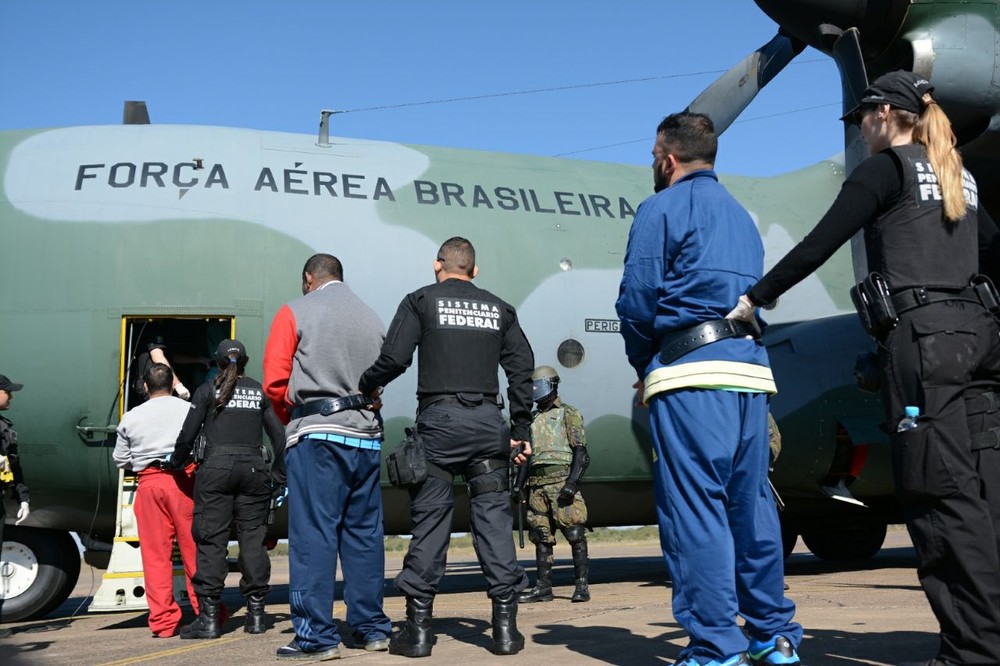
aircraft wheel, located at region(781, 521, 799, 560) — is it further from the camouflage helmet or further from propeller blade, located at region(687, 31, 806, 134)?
propeller blade, located at region(687, 31, 806, 134)

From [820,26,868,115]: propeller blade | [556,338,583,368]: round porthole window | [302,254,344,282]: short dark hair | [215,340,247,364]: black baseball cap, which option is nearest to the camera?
[302,254,344,282]: short dark hair

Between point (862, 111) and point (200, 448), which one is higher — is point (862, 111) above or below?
above

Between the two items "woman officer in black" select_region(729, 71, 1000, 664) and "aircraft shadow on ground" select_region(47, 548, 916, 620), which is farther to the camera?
"aircraft shadow on ground" select_region(47, 548, 916, 620)

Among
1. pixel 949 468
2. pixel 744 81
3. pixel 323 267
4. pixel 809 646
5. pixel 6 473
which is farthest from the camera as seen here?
pixel 744 81

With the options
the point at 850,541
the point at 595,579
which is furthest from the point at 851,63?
the point at 850,541

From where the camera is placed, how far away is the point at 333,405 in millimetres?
5680

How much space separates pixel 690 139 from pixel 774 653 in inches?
84.4

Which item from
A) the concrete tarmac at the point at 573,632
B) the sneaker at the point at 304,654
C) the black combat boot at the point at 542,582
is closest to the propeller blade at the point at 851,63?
the concrete tarmac at the point at 573,632

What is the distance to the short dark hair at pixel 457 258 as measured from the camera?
5910mm

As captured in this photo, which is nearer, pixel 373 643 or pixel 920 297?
pixel 920 297

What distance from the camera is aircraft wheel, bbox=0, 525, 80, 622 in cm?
827

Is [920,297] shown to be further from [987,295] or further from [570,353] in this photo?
[570,353]

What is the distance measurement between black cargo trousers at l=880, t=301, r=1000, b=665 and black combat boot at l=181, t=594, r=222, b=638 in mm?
4677

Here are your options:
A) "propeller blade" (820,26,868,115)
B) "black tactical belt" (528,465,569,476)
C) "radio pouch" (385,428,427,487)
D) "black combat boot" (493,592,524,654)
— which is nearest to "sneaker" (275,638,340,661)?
"black combat boot" (493,592,524,654)
